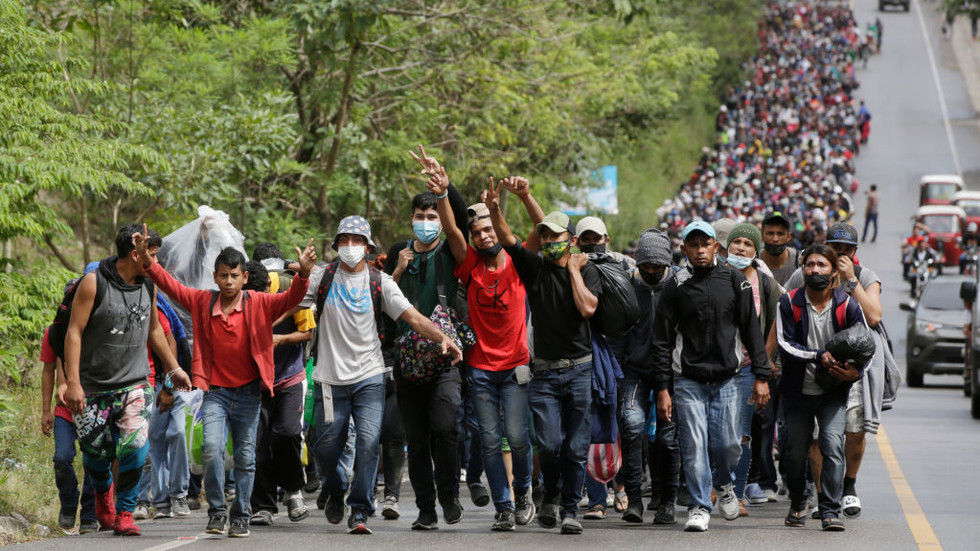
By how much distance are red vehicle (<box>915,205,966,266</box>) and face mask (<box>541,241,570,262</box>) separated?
38.1 metres

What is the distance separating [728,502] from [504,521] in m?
1.55

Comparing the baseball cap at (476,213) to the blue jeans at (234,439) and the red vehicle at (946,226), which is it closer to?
the blue jeans at (234,439)

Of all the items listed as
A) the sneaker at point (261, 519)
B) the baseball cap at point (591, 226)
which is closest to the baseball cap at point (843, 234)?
the baseball cap at point (591, 226)

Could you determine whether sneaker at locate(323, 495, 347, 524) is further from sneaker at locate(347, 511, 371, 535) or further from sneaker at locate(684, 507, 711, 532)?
sneaker at locate(684, 507, 711, 532)

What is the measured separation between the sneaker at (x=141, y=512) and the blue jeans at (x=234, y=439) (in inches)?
48.5

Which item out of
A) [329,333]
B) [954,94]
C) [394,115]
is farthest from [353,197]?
[954,94]

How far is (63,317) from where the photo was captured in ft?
30.6

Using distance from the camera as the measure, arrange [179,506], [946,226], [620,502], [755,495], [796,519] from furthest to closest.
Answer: [946,226] < [755,495] < [620,502] < [179,506] < [796,519]

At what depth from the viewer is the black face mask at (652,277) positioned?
406 inches

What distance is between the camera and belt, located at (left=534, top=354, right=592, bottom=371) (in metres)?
9.28

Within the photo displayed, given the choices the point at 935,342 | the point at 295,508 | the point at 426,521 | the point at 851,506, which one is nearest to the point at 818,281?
the point at 851,506

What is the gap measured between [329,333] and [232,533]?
1.37 meters

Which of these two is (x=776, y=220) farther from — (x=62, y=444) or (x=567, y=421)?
(x=62, y=444)

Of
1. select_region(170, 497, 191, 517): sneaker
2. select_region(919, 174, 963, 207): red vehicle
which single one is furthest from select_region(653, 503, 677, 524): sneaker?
select_region(919, 174, 963, 207): red vehicle
